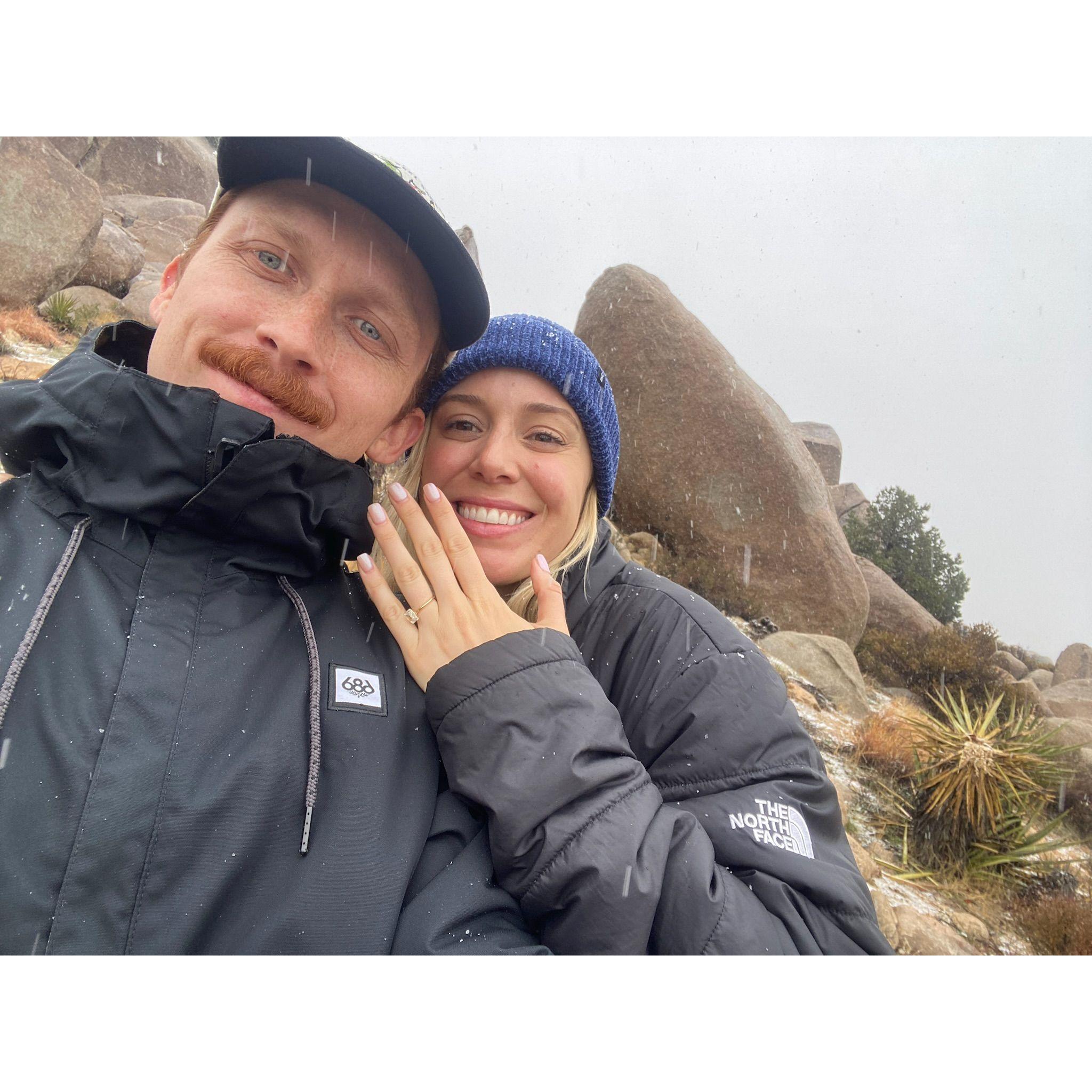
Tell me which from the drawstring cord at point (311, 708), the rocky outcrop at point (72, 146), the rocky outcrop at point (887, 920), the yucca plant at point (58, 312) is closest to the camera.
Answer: the drawstring cord at point (311, 708)

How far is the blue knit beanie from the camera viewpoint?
207 centimetres

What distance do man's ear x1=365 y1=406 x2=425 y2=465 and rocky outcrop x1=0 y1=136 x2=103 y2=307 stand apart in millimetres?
8613

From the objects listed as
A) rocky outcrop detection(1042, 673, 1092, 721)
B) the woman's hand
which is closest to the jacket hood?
the woman's hand

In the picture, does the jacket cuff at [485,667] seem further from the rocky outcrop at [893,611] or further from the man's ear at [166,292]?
the rocky outcrop at [893,611]

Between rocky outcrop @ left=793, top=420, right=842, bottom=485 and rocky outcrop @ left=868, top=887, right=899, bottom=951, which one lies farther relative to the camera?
rocky outcrop @ left=793, top=420, right=842, bottom=485

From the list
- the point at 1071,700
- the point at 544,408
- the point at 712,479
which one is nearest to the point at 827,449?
the point at 1071,700

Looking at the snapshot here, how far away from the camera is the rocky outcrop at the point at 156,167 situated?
16.4m

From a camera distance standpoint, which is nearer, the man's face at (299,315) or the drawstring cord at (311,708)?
the drawstring cord at (311,708)

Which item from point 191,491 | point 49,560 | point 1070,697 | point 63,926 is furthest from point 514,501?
point 1070,697

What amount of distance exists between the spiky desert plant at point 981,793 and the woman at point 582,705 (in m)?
4.57

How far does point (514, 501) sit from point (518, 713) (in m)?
0.96

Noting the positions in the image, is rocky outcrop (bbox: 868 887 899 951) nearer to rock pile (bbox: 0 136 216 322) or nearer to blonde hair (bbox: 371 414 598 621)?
blonde hair (bbox: 371 414 598 621)

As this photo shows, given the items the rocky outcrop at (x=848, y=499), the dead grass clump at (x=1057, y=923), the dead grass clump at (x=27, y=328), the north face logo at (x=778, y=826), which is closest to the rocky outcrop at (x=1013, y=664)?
the rocky outcrop at (x=848, y=499)
